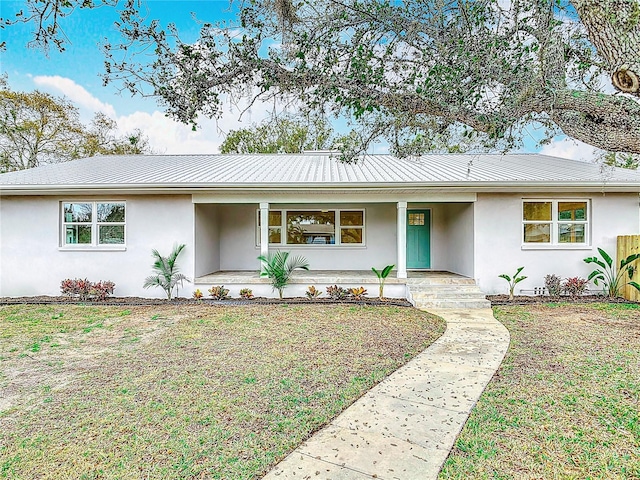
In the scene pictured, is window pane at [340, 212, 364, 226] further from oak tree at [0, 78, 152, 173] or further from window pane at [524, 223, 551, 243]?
oak tree at [0, 78, 152, 173]

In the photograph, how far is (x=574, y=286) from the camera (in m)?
9.38

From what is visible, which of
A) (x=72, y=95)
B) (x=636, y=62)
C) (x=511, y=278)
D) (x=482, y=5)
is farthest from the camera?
(x=72, y=95)

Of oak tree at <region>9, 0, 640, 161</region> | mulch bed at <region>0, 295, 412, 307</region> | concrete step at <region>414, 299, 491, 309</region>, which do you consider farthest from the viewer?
mulch bed at <region>0, 295, 412, 307</region>

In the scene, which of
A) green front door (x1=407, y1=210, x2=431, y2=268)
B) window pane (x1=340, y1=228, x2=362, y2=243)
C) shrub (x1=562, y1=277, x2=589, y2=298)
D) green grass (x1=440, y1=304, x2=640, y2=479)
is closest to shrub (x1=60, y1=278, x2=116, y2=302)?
window pane (x1=340, y1=228, x2=362, y2=243)

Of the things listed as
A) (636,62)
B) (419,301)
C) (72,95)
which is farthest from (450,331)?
(72,95)

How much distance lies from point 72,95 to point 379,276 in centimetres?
2458

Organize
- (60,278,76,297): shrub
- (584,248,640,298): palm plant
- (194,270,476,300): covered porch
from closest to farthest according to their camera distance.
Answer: (584,248,640,298): palm plant → (60,278,76,297): shrub → (194,270,476,300): covered porch

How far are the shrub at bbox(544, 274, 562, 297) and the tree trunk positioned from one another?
789 centimetres

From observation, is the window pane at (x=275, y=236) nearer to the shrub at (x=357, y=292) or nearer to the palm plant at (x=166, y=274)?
the palm plant at (x=166, y=274)

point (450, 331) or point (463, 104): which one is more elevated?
point (463, 104)

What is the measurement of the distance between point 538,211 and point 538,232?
0.56 meters

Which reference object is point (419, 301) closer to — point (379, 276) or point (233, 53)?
point (379, 276)

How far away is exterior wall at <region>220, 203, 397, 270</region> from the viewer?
12.0m

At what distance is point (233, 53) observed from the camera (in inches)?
164
